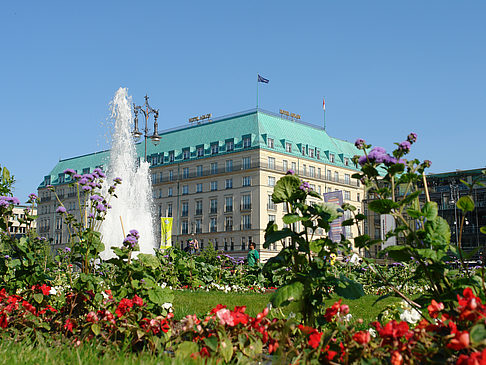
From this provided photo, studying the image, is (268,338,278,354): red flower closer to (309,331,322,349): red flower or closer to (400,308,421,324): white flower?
(309,331,322,349): red flower

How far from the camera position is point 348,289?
4.29 metres

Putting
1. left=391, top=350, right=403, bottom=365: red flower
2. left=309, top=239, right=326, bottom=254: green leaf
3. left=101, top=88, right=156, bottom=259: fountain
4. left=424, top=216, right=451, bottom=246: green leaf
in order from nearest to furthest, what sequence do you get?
left=391, top=350, right=403, bottom=365: red flower < left=424, top=216, right=451, bottom=246: green leaf < left=309, top=239, right=326, bottom=254: green leaf < left=101, top=88, right=156, bottom=259: fountain

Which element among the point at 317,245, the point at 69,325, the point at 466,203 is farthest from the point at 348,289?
the point at 69,325

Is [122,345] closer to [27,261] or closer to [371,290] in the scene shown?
[27,261]

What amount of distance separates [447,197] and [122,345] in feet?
221

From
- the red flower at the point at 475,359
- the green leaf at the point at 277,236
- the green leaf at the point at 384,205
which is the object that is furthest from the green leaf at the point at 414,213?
the red flower at the point at 475,359

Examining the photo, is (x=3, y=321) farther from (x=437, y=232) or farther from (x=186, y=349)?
(x=437, y=232)

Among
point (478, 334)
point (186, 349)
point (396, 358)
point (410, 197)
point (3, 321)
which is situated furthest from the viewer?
point (3, 321)

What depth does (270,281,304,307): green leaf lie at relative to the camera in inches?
158

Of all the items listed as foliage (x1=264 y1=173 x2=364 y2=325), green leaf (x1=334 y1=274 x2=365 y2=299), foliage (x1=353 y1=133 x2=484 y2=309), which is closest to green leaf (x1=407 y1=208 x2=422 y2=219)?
foliage (x1=353 y1=133 x2=484 y2=309)

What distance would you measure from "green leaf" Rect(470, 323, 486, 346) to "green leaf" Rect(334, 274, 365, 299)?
1.60 metres

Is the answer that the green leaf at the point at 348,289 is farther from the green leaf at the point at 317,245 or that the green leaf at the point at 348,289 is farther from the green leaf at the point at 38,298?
the green leaf at the point at 38,298

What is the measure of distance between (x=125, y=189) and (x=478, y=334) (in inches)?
1686

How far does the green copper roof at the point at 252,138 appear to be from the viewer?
242 feet
